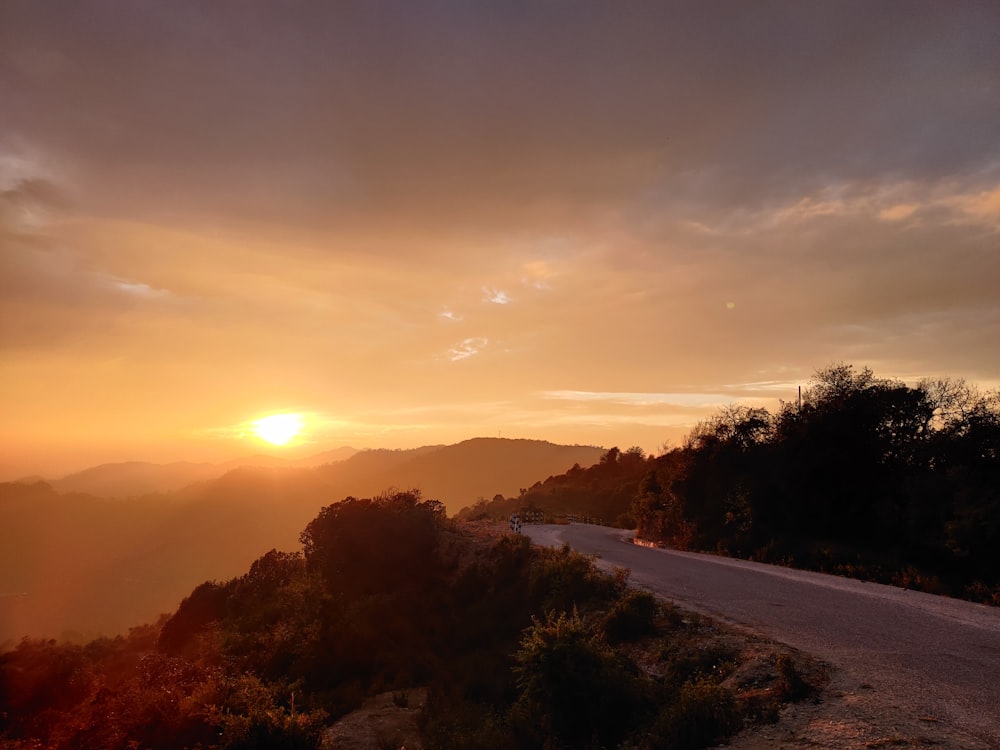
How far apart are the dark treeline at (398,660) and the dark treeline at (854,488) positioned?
11.1 metres

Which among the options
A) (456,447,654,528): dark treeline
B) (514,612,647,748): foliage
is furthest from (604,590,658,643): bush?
(456,447,654,528): dark treeline

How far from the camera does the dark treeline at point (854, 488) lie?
20.3 m

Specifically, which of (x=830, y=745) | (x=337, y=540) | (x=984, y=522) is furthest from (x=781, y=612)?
(x=337, y=540)

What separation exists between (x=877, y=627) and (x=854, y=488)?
1704 centimetres

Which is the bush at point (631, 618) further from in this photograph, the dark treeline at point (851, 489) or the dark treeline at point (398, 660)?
the dark treeline at point (851, 489)

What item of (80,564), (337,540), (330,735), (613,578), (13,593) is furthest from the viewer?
(80,564)

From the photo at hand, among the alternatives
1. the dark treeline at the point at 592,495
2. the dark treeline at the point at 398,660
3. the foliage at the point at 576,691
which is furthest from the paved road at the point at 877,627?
the dark treeline at the point at 592,495

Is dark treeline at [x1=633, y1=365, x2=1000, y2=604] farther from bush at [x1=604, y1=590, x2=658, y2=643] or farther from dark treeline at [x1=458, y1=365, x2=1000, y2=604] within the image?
bush at [x1=604, y1=590, x2=658, y2=643]

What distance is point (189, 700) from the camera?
551 inches

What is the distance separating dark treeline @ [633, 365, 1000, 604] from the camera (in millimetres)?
20281

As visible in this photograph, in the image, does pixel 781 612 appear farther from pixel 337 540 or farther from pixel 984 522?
pixel 337 540

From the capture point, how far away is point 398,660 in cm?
1834

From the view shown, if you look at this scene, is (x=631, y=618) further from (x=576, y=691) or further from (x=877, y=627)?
(x=877, y=627)

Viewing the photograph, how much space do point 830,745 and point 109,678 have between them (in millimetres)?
23765
